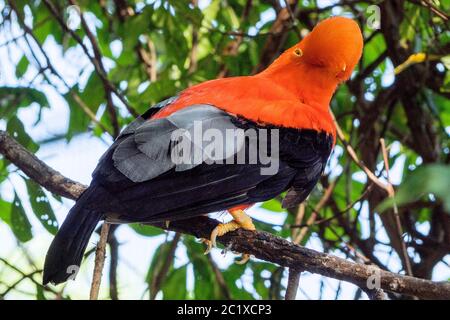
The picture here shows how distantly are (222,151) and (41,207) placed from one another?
1.24 metres

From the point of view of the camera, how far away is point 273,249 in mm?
3178

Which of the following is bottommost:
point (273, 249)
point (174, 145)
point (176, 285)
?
point (273, 249)

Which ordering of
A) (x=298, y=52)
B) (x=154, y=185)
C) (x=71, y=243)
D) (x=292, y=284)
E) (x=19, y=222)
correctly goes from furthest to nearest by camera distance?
(x=19, y=222) → (x=298, y=52) → (x=292, y=284) → (x=71, y=243) → (x=154, y=185)

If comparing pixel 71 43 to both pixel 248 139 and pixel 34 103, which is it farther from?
pixel 248 139

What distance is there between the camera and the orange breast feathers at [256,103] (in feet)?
11.3

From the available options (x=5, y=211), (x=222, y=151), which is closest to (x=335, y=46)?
(x=222, y=151)

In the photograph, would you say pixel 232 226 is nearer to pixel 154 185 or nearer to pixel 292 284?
pixel 292 284

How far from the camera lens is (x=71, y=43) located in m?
5.28

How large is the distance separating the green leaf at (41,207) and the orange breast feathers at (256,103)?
0.87 meters

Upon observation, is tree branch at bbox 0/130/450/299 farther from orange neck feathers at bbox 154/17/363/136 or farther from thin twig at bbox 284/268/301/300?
orange neck feathers at bbox 154/17/363/136

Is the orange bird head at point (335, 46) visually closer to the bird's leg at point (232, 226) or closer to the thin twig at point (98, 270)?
the bird's leg at point (232, 226)

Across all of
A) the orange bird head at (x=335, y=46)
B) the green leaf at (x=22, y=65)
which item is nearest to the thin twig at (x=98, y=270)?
the orange bird head at (x=335, y=46)

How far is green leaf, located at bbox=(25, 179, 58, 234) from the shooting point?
3941 mm

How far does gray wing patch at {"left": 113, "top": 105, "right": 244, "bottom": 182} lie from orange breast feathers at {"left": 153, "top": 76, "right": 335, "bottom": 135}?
0.15m
